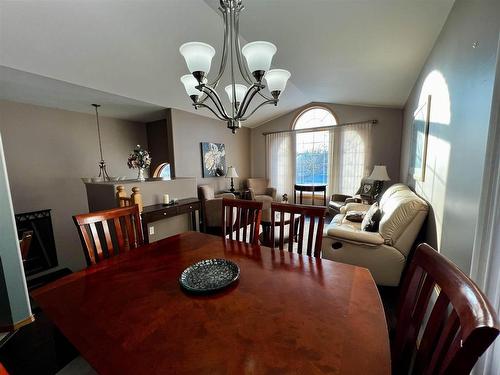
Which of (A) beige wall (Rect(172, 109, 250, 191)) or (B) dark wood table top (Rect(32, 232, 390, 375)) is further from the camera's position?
(A) beige wall (Rect(172, 109, 250, 191))

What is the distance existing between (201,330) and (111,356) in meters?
0.28

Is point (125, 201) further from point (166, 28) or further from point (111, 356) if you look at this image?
point (111, 356)

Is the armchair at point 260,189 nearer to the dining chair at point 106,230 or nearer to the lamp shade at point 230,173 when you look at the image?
the lamp shade at point 230,173

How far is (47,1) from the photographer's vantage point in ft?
5.60

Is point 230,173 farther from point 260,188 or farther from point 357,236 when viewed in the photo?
point 357,236

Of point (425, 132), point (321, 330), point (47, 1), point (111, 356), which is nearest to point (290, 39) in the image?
point (425, 132)

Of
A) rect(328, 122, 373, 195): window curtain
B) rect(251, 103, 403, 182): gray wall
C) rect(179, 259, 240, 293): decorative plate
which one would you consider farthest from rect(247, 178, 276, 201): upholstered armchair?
rect(179, 259, 240, 293): decorative plate

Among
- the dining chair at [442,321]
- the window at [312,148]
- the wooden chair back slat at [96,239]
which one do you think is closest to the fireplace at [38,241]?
the wooden chair back slat at [96,239]

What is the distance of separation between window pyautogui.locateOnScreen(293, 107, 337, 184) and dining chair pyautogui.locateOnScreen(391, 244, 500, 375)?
4922 mm

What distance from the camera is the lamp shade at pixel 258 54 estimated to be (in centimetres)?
139

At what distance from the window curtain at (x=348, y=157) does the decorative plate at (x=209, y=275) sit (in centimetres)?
463

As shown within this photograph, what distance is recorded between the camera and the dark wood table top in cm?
65

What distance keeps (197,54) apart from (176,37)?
1380 mm

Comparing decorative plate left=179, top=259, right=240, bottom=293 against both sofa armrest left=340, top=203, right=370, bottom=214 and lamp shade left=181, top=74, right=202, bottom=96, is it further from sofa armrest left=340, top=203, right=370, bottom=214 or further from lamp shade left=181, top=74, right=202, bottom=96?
sofa armrest left=340, top=203, right=370, bottom=214
